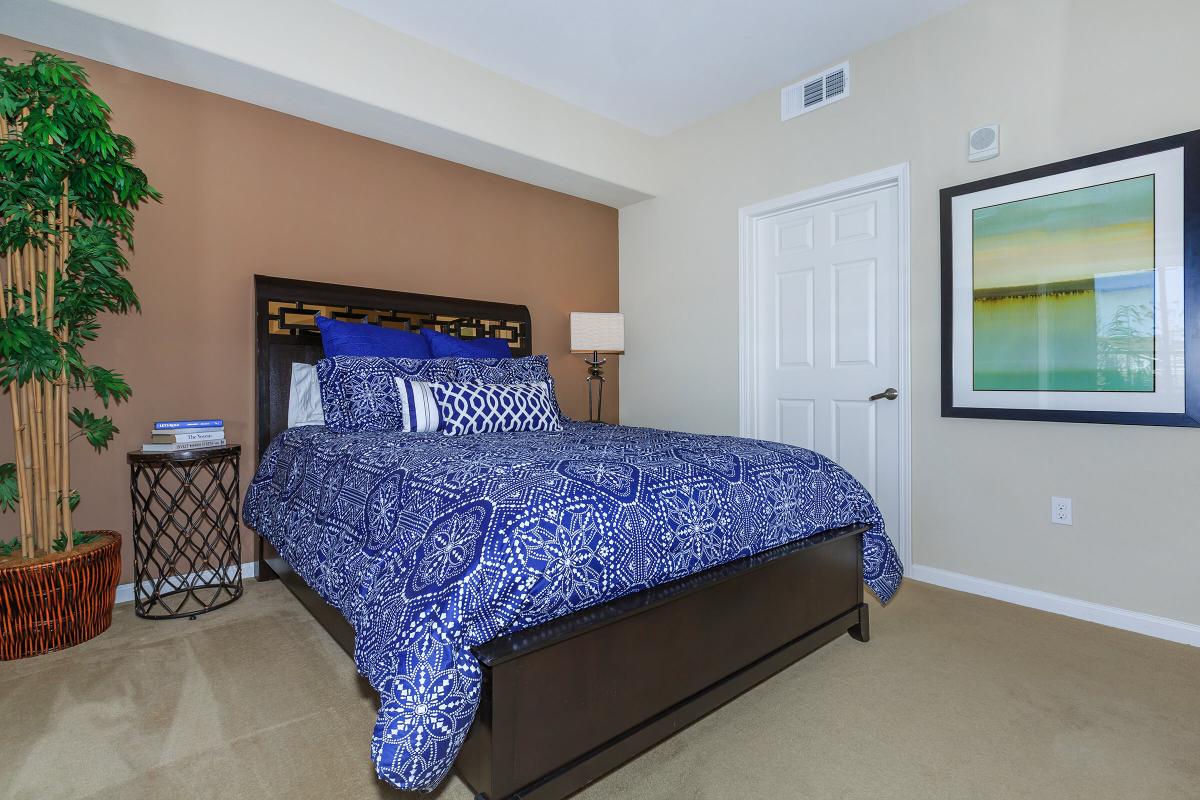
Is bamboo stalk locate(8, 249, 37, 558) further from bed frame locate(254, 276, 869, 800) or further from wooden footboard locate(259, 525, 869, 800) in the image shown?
wooden footboard locate(259, 525, 869, 800)

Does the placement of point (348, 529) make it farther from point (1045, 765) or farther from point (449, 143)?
point (449, 143)

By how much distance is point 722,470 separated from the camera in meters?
1.75

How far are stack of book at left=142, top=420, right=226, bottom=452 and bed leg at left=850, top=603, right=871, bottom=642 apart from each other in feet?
8.88

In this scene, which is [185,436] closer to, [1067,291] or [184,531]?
[184,531]

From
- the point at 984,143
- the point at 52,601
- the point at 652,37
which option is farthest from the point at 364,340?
the point at 984,143

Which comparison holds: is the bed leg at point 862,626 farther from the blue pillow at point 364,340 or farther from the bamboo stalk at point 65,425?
the bamboo stalk at point 65,425

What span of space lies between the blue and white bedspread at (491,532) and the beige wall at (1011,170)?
33.7 inches

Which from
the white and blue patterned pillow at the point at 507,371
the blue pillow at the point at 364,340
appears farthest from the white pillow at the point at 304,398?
the white and blue patterned pillow at the point at 507,371

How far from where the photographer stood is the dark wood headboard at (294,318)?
2.89 meters

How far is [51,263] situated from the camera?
2.10m

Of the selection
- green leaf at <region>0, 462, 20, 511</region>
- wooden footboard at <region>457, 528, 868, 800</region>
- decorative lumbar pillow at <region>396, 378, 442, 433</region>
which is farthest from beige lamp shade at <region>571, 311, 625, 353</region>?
green leaf at <region>0, 462, 20, 511</region>

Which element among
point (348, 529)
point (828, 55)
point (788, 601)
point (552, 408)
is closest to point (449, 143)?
point (552, 408)

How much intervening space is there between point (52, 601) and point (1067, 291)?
402 cm

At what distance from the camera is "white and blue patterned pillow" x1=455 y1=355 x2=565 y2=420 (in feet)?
9.12
